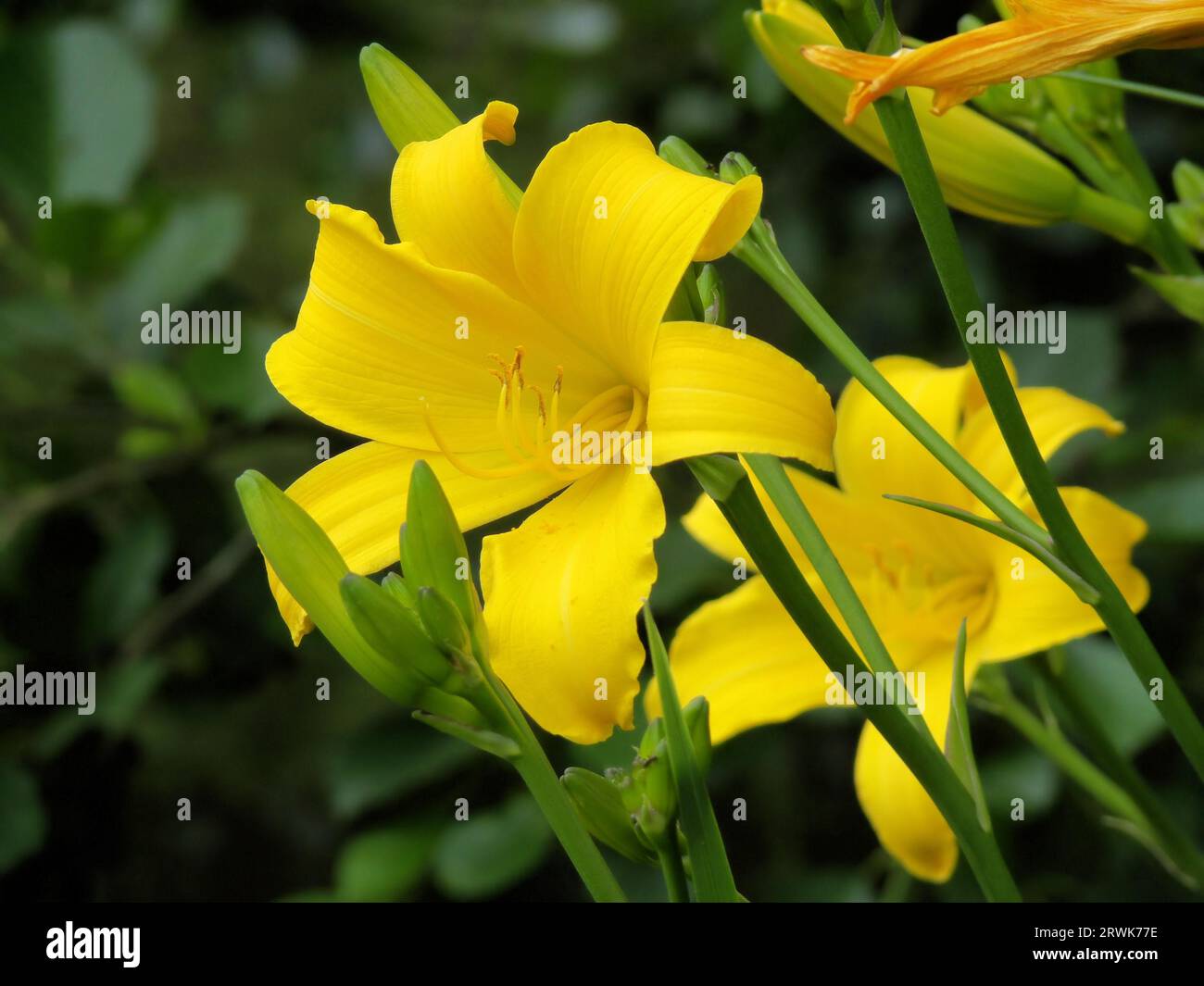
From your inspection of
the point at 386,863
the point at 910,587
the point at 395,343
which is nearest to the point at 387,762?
the point at 386,863

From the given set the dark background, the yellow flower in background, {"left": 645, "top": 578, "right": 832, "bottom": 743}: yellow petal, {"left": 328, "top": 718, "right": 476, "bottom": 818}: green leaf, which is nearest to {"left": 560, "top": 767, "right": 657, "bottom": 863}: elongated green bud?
{"left": 645, "top": 578, "right": 832, "bottom": 743}: yellow petal

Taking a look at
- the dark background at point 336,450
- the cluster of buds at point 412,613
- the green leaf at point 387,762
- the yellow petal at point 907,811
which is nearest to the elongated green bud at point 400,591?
the cluster of buds at point 412,613

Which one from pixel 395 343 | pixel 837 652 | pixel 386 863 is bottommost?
pixel 386 863

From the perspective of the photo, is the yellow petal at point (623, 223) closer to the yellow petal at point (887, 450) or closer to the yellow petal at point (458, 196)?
the yellow petal at point (458, 196)

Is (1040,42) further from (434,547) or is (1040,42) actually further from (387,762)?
(387,762)

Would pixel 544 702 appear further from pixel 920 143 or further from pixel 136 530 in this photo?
pixel 136 530

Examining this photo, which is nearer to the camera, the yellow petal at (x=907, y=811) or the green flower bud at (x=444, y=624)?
the green flower bud at (x=444, y=624)

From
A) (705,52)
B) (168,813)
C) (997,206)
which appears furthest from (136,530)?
(997,206)
